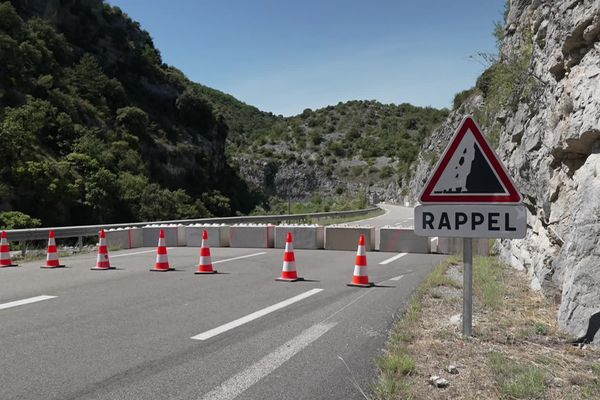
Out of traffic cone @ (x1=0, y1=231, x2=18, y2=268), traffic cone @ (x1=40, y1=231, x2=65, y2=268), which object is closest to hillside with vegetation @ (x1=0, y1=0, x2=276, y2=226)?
traffic cone @ (x1=0, y1=231, x2=18, y2=268)

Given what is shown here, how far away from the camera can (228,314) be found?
7.07 metres

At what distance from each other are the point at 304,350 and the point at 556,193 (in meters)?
5.22

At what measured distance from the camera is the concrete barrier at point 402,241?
650 inches

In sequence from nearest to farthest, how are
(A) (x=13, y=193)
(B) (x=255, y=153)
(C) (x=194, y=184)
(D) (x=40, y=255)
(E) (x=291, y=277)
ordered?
(E) (x=291, y=277) → (D) (x=40, y=255) → (A) (x=13, y=193) → (C) (x=194, y=184) → (B) (x=255, y=153)

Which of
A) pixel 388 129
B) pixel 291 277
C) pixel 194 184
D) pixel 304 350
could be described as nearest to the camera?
pixel 304 350

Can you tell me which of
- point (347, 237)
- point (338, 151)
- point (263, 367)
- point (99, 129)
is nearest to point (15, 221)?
point (347, 237)

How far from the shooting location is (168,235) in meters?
18.4

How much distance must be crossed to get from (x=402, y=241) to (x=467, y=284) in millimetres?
11443

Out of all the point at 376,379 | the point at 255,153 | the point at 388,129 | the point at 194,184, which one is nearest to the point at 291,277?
the point at 376,379

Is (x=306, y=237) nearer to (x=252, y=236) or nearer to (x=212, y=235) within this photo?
(x=252, y=236)

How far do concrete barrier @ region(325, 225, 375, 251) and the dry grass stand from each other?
360 inches

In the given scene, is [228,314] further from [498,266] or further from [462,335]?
[498,266]

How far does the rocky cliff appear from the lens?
5.67 m

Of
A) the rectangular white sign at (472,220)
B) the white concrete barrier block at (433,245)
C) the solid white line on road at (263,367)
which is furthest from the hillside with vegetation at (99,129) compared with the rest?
the rectangular white sign at (472,220)
